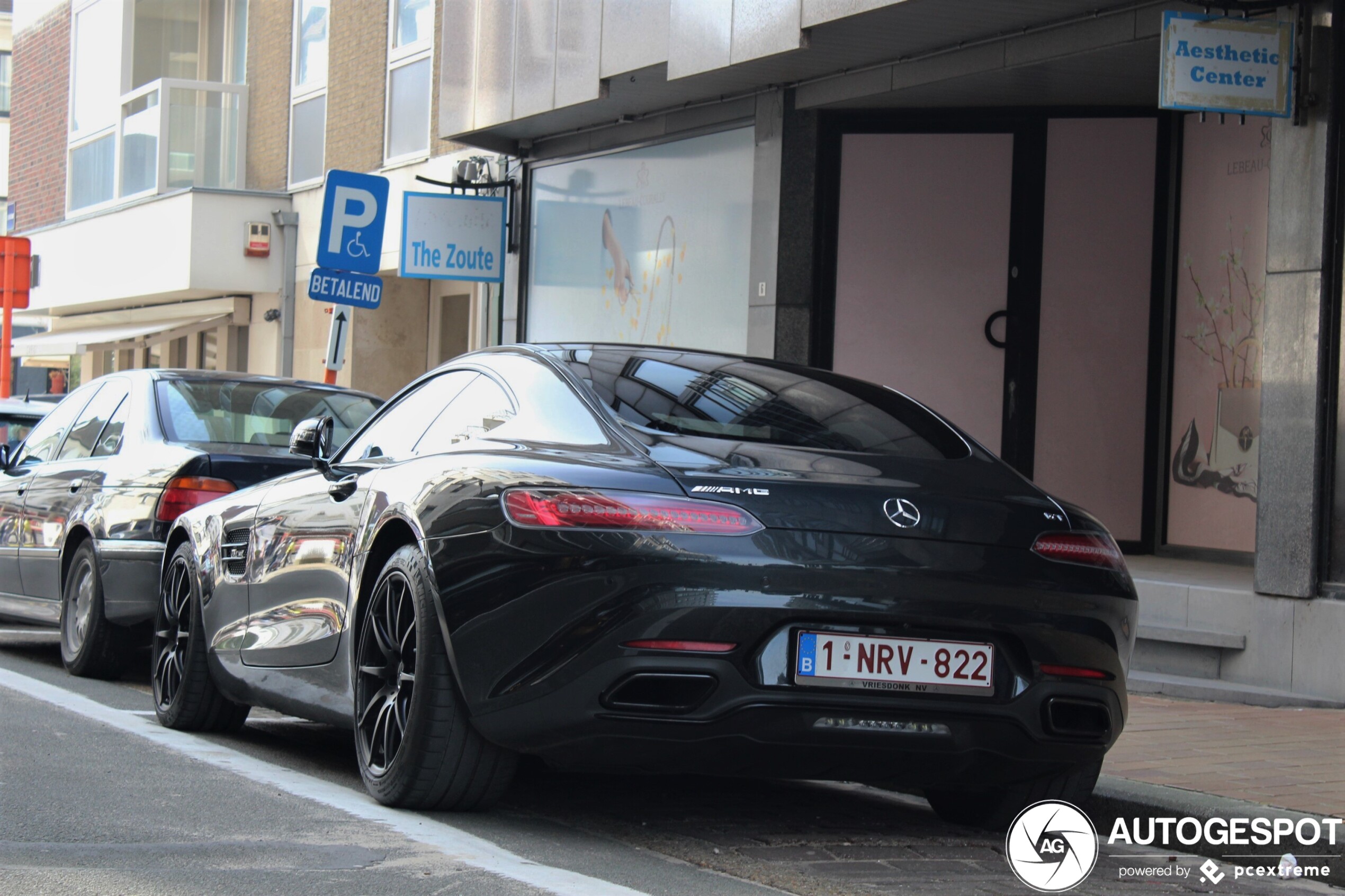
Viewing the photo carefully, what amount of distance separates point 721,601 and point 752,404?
3.07 feet

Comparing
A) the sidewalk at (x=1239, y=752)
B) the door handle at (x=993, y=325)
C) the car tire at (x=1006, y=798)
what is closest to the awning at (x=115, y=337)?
the door handle at (x=993, y=325)

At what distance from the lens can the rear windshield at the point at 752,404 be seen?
488cm

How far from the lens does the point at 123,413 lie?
8.69 metres

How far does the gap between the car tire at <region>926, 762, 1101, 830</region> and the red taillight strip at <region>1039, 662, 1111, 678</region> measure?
0.34 meters

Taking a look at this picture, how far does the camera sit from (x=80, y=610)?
8.36 m

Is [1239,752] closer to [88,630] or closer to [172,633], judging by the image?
[172,633]

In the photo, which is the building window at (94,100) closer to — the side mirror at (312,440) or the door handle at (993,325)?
the door handle at (993,325)

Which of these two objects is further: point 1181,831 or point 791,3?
point 791,3

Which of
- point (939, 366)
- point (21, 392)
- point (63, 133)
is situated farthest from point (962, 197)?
point (21, 392)

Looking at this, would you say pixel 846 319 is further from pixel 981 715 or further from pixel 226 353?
pixel 226 353

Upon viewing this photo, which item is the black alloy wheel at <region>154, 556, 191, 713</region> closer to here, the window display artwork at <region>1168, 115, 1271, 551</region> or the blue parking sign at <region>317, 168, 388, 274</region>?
the blue parking sign at <region>317, 168, 388, 274</region>

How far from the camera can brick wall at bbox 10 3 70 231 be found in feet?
98.2

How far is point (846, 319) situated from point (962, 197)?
116 cm

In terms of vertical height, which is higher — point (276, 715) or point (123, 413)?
point (123, 413)
